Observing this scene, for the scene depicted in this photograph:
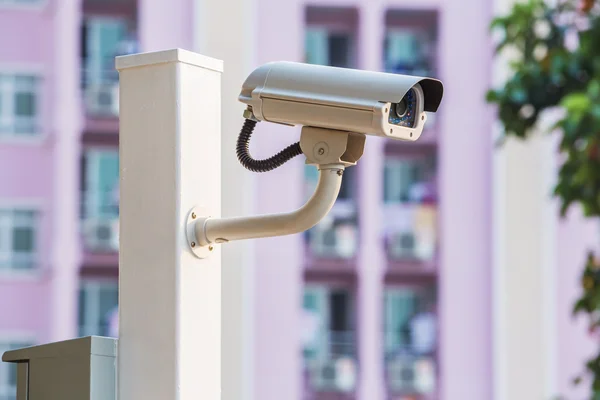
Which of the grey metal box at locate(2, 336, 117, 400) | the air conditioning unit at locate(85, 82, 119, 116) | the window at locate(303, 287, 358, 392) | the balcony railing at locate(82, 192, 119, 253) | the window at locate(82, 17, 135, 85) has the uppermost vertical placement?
the window at locate(82, 17, 135, 85)

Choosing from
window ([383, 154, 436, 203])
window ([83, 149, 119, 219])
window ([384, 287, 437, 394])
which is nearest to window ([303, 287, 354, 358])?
window ([384, 287, 437, 394])

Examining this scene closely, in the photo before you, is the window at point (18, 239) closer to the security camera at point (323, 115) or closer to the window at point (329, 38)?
the window at point (329, 38)

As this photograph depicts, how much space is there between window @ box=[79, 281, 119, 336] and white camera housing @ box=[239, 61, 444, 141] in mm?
9935

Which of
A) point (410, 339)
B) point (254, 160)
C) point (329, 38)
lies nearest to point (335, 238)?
point (410, 339)

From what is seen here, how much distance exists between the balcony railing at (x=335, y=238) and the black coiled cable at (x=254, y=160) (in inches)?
377

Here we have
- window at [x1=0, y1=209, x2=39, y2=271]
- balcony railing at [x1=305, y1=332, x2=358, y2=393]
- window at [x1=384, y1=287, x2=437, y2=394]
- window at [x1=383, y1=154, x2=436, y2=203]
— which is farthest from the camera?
window at [x1=383, y1=154, x2=436, y2=203]

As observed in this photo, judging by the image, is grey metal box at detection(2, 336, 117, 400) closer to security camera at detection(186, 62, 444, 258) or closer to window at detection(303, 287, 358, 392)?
security camera at detection(186, 62, 444, 258)

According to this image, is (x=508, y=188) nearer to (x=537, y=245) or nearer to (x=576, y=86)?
(x=537, y=245)

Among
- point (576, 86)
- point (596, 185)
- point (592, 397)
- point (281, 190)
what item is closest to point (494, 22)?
point (576, 86)

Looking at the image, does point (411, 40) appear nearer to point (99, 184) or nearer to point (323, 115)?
point (99, 184)

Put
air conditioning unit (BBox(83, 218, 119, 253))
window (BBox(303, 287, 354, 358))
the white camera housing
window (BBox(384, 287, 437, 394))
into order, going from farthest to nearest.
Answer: window (BBox(303, 287, 354, 358)), window (BBox(384, 287, 437, 394)), air conditioning unit (BBox(83, 218, 119, 253)), the white camera housing

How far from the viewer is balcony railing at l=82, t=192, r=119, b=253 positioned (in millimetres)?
10867

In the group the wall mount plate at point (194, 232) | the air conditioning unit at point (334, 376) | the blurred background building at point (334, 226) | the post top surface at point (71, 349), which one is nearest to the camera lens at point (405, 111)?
the wall mount plate at point (194, 232)

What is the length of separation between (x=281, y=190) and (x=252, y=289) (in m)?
0.88
